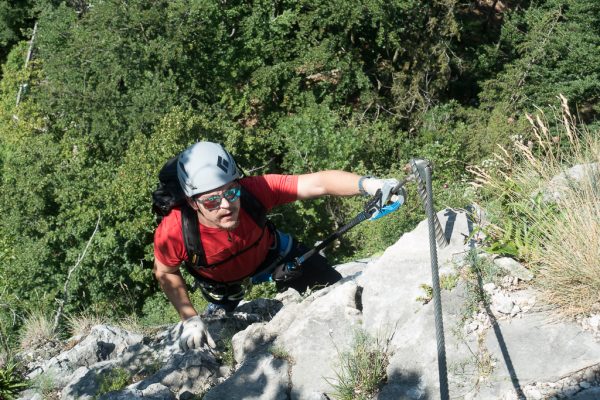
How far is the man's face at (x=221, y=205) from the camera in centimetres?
459

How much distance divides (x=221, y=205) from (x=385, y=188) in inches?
Result: 42.0

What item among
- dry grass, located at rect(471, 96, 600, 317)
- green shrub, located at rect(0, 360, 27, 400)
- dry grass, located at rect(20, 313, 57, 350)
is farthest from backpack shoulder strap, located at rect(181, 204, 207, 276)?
dry grass, located at rect(20, 313, 57, 350)

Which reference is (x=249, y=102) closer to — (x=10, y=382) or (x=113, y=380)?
(x=10, y=382)

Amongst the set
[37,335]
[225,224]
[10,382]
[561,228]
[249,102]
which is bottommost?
[37,335]

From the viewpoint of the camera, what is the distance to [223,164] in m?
4.63

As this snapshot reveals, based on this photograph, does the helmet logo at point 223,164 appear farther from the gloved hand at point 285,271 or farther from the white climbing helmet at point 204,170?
the gloved hand at point 285,271

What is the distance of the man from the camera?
460 cm

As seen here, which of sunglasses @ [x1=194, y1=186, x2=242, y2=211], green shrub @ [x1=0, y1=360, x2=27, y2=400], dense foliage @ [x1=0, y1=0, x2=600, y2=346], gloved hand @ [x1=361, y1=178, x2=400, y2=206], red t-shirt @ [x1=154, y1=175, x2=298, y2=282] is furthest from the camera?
dense foliage @ [x1=0, y1=0, x2=600, y2=346]

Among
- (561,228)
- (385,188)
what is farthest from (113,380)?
(561,228)

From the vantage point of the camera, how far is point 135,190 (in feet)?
39.5

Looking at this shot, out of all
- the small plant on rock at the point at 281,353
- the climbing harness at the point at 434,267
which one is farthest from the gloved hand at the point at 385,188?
the small plant on rock at the point at 281,353

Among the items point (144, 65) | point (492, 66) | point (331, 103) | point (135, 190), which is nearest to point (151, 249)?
point (135, 190)

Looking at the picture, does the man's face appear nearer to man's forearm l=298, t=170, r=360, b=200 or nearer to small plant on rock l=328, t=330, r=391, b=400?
man's forearm l=298, t=170, r=360, b=200

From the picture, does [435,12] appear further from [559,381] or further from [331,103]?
[559,381]
